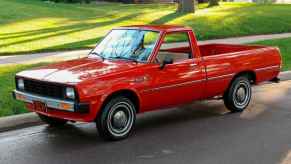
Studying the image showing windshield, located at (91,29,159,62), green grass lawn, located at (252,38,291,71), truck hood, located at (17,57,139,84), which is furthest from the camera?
green grass lawn, located at (252,38,291,71)

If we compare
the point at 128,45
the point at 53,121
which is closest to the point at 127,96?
the point at 128,45

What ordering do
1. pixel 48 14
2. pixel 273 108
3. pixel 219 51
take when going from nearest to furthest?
pixel 273 108
pixel 219 51
pixel 48 14

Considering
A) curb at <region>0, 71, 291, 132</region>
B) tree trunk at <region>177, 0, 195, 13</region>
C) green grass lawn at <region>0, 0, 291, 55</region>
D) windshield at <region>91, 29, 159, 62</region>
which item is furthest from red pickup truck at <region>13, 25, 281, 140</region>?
tree trunk at <region>177, 0, 195, 13</region>

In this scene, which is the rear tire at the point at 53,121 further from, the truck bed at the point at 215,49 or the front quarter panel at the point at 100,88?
the truck bed at the point at 215,49

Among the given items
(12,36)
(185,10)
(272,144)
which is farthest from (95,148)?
(185,10)

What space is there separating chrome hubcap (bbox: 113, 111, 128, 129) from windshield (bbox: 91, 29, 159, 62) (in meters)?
0.93

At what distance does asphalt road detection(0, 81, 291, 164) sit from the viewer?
6.55m

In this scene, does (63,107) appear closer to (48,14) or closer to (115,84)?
(115,84)

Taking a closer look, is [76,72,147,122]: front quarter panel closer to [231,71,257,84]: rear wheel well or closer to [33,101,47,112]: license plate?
[33,101,47,112]: license plate

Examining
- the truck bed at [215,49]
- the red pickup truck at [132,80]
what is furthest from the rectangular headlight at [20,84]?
the truck bed at [215,49]

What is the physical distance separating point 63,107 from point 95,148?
677mm

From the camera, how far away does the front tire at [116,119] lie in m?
7.19

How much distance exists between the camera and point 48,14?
25.8 metres

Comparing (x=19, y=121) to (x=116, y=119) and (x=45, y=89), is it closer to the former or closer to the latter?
(x=45, y=89)
